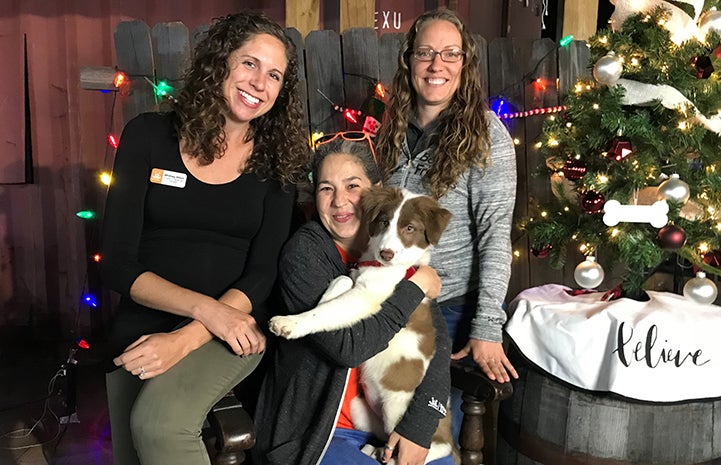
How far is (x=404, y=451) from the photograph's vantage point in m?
1.78

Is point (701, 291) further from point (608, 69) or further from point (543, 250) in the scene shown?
point (608, 69)

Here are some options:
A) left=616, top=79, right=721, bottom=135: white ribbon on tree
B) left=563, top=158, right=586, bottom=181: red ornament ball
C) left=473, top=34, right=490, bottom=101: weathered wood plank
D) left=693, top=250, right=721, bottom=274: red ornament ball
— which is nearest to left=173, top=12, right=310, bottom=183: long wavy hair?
left=563, top=158, right=586, bottom=181: red ornament ball

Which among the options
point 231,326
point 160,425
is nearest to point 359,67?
point 231,326

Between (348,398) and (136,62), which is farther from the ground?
(136,62)

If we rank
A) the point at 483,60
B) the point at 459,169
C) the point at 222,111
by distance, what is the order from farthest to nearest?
1. the point at 483,60
2. the point at 459,169
3. the point at 222,111

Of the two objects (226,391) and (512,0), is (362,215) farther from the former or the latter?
(512,0)

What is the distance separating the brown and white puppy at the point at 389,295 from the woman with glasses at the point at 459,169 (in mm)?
246

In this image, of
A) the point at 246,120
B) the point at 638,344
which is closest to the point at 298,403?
the point at 246,120

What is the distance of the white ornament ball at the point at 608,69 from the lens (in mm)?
2254

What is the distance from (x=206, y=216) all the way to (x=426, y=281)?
27.9 inches

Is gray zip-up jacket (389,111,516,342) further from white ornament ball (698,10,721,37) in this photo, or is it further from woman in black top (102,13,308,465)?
white ornament ball (698,10,721,37)

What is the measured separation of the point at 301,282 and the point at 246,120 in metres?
0.57

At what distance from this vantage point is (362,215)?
190cm

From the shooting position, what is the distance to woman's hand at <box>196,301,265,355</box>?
1.83 metres
